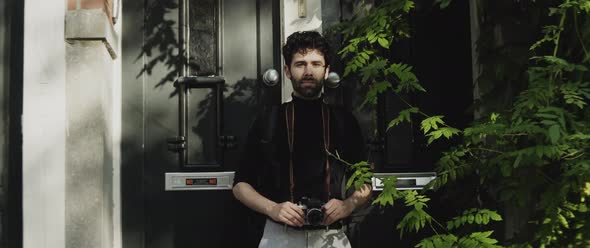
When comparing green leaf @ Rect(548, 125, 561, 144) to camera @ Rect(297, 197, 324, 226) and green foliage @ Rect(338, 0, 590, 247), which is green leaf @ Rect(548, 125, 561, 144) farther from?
camera @ Rect(297, 197, 324, 226)

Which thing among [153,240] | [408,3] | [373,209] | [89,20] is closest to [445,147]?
[373,209]

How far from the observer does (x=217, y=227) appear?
412 centimetres

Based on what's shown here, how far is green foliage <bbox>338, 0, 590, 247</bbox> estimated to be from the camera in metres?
3.00

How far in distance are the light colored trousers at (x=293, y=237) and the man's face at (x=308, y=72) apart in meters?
0.67

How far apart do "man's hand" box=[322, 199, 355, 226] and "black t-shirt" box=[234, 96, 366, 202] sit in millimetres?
128

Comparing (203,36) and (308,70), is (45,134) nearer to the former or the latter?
(203,36)

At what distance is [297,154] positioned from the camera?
351cm

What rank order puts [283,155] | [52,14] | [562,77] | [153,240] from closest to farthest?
[562,77], [283,155], [52,14], [153,240]

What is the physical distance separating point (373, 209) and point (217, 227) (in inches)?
37.0

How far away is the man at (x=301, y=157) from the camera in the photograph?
3393mm

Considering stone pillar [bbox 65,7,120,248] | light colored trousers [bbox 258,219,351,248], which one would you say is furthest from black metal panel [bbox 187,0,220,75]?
light colored trousers [bbox 258,219,351,248]

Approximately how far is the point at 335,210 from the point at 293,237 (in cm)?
25

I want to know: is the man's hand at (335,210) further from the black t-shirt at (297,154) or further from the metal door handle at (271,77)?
the metal door handle at (271,77)

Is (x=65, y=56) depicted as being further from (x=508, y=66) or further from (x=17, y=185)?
(x=508, y=66)
